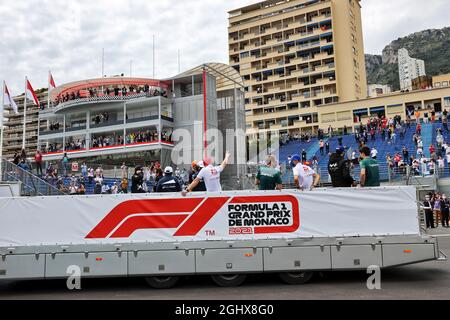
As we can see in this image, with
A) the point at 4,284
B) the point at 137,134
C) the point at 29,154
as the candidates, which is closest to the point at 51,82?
the point at 137,134

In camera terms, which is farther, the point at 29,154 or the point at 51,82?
the point at 29,154

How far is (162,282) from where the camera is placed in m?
7.61

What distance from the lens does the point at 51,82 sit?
4597cm

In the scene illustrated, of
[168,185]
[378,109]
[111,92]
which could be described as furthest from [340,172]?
[378,109]

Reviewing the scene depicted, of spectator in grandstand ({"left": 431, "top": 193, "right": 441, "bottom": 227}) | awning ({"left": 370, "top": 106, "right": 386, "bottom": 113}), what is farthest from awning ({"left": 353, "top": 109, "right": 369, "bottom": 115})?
spectator in grandstand ({"left": 431, "top": 193, "right": 441, "bottom": 227})

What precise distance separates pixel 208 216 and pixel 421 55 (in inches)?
7966

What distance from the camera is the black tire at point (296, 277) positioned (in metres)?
7.51

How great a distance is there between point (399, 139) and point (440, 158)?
8.91m

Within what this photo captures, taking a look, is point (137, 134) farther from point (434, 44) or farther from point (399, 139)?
point (434, 44)

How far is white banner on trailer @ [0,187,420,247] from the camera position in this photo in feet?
25.0

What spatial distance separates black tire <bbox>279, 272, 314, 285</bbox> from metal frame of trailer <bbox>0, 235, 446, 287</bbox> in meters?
0.04

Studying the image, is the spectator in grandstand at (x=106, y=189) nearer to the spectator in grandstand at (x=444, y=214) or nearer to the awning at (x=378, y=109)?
the spectator in grandstand at (x=444, y=214)

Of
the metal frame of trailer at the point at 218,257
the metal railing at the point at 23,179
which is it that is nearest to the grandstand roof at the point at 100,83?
the metal railing at the point at 23,179

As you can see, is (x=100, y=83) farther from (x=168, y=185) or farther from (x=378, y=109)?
(x=168, y=185)
